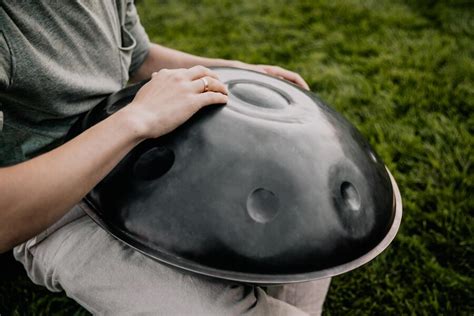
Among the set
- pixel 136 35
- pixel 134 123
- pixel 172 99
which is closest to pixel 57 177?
pixel 134 123

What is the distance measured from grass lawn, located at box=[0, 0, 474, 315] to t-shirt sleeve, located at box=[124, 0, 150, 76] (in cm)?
82

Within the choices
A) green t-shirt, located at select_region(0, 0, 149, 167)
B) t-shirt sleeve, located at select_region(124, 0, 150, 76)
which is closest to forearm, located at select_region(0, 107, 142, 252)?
green t-shirt, located at select_region(0, 0, 149, 167)

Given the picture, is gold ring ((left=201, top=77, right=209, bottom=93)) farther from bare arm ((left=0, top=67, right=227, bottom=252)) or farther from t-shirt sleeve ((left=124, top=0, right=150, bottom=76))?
t-shirt sleeve ((left=124, top=0, right=150, bottom=76))

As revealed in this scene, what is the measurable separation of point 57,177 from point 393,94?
6.81 feet

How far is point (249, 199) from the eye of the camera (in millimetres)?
1005

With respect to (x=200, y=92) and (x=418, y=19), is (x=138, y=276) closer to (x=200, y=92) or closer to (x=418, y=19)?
(x=200, y=92)

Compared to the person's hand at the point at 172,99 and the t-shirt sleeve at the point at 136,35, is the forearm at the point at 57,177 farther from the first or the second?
the t-shirt sleeve at the point at 136,35

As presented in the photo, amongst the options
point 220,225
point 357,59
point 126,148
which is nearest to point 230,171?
point 220,225

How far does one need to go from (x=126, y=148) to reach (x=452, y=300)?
1.26m

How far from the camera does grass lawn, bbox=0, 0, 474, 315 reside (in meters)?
1.72

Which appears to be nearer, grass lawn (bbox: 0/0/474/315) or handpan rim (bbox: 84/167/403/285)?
handpan rim (bbox: 84/167/403/285)

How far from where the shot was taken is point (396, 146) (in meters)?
2.30

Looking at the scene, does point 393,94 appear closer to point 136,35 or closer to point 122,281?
point 136,35

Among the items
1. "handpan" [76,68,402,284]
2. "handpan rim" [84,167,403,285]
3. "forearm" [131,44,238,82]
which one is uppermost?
"handpan" [76,68,402,284]
